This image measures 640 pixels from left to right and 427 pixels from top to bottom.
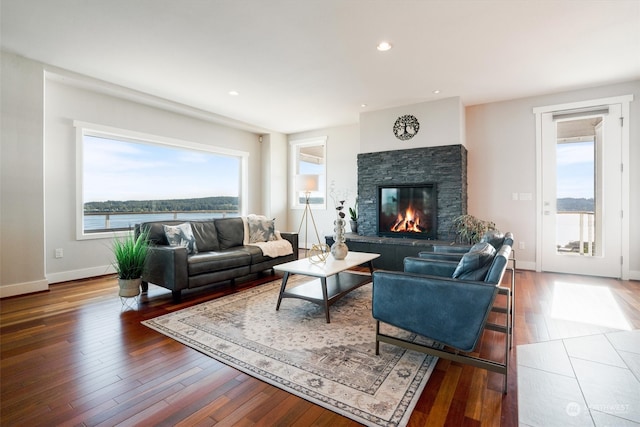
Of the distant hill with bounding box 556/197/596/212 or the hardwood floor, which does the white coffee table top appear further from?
the distant hill with bounding box 556/197/596/212

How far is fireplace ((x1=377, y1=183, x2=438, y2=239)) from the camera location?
5.05 meters

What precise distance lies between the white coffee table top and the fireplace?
5.58ft

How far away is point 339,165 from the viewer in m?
6.70

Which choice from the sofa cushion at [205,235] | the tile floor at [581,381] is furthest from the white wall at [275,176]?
the tile floor at [581,381]

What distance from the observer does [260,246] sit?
4457mm

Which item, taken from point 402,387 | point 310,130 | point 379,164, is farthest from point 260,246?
point 310,130

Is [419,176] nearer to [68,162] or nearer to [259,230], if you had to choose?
[259,230]

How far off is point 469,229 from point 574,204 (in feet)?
5.62

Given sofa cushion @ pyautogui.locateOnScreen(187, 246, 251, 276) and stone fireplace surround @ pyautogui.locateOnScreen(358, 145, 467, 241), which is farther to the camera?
stone fireplace surround @ pyautogui.locateOnScreen(358, 145, 467, 241)

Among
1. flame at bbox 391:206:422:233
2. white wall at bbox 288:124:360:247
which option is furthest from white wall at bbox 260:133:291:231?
flame at bbox 391:206:422:233

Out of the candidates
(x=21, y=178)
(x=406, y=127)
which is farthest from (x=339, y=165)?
(x=21, y=178)

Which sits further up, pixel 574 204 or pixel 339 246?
pixel 574 204

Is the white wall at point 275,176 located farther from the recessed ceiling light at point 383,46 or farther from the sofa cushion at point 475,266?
the sofa cushion at point 475,266

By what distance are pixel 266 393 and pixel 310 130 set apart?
6085 millimetres
